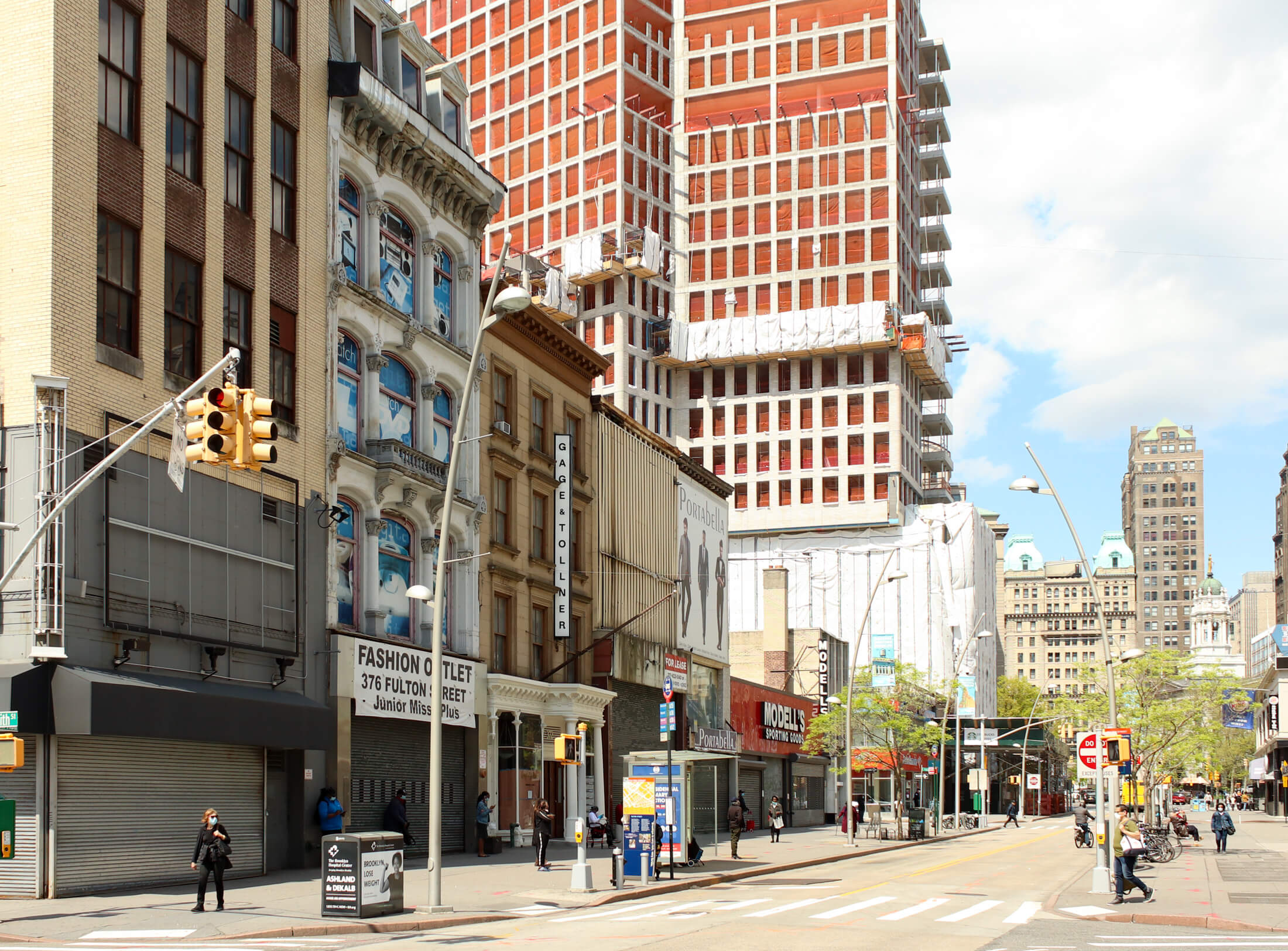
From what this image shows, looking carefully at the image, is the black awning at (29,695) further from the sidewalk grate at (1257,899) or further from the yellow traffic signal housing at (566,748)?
the sidewalk grate at (1257,899)

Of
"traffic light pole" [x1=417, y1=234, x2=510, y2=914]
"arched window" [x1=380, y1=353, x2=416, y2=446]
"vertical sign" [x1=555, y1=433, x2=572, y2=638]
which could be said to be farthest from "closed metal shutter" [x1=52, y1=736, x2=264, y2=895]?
"vertical sign" [x1=555, y1=433, x2=572, y2=638]

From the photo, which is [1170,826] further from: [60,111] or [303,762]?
[60,111]

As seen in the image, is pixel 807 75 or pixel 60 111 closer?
pixel 60 111

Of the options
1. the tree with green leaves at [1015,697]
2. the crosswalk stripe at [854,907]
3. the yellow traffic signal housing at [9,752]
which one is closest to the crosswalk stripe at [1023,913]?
the crosswalk stripe at [854,907]

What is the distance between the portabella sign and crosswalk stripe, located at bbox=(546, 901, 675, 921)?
43560 mm

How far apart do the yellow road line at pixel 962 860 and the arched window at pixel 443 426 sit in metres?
15.9

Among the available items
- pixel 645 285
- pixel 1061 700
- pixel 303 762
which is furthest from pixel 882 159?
pixel 303 762

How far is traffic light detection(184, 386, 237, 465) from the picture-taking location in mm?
16234

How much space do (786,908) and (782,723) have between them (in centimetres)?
4791

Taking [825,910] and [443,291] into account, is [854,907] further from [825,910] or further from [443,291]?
[443,291]

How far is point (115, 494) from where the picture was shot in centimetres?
2645

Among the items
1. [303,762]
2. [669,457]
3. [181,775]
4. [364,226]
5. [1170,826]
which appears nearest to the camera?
[181,775]

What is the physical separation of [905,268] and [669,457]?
6498 centimetres

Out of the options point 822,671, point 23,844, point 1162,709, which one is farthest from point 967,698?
point 23,844
